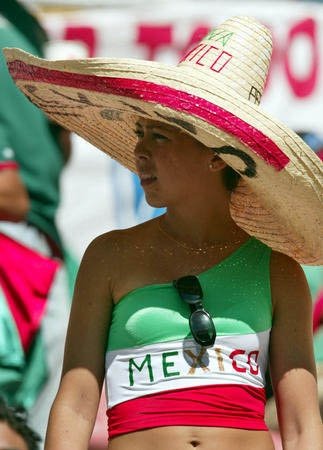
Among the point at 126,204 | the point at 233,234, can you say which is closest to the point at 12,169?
the point at 126,204

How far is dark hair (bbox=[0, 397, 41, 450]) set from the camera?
3.95 metres

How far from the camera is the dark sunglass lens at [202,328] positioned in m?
3.63

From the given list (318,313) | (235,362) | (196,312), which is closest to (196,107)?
(196,312)

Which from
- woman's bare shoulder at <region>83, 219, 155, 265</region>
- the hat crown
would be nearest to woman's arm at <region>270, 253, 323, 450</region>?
woman's bare shoulder at <region>83, 219, 155, 265</region>

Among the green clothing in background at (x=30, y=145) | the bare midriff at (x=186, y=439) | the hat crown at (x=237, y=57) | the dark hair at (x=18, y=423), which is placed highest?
the green clothing in background at (x=30, y=145)

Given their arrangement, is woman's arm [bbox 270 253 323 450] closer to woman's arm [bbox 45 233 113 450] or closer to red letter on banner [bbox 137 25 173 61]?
woman's arm [bbox 45 233 113 450]

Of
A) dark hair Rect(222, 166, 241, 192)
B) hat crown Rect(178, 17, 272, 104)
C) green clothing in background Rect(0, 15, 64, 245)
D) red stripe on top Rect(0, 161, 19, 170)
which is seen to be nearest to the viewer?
hat crown Rect(178, 17, 272, 104)

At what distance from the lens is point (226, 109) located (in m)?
3.54

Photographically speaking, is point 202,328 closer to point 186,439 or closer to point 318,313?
point 186,439

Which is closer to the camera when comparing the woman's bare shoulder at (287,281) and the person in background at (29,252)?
the woman's bare shoulder at (287,281)

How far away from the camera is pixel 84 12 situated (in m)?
7.13

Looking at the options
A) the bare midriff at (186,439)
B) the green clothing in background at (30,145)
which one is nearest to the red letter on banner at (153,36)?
the green clothing in background at (30,145)

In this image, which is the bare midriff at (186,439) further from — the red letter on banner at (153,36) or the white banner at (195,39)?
the red letter on banner at (153,36)

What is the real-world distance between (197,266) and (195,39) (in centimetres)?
332
